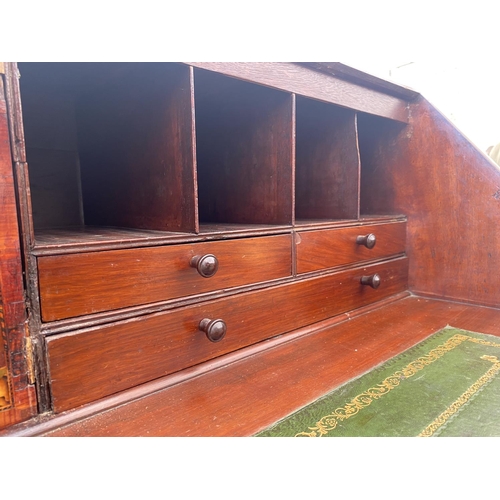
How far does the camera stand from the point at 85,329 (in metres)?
0.56

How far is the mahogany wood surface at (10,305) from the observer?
1.63ft

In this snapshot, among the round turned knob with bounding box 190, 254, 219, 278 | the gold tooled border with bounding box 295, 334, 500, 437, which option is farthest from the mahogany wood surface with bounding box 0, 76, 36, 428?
the gold tooled border with bounding box 295, 334, 500, 437

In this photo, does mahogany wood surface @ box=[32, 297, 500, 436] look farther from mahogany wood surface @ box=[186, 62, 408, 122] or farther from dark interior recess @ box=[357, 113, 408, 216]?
mahogany wood surface @ box=[186, 62, 408, 122]

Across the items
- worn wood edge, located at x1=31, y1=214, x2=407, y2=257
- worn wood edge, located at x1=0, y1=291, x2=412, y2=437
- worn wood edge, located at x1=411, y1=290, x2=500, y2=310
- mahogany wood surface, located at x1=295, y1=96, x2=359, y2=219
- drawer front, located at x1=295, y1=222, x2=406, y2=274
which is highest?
mahogany wood surface, located at x1=295, y1=96, x2=359, y2=219

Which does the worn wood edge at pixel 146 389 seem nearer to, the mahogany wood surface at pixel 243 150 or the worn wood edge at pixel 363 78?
the mahogany wood surface at pixel 243 150

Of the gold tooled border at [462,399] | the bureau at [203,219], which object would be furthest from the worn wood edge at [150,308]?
the gold tooled border at [462,399]

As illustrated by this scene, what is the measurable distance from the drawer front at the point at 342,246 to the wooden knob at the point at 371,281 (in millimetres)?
55

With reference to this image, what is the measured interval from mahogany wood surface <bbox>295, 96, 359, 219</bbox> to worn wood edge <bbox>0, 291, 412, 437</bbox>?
0.35 m

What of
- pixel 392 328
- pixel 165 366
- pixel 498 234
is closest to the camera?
pixel 165 366

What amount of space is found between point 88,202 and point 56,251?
1.59 ft

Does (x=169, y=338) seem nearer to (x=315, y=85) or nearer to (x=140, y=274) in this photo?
(x=140, y=274)

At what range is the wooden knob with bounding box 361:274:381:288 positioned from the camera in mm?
1014

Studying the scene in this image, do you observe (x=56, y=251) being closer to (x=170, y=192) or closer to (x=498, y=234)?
(x=170, y=192)
